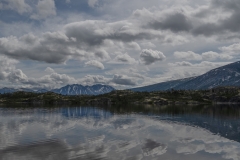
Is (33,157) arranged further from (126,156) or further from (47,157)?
(126,156)

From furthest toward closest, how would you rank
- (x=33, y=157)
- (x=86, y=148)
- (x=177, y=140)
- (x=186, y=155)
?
1. (x=177, y=140)
2. (x=86, y=148)
3. (x=186, y=155)
4. (x=33, y=157)

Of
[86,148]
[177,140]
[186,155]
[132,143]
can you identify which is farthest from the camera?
[177,140]

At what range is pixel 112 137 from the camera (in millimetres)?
69688

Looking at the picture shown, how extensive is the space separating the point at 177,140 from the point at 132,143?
1480 cm

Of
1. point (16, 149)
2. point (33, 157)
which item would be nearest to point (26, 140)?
point (16, 149)

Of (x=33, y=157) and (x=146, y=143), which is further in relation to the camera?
(x=146, y=143)

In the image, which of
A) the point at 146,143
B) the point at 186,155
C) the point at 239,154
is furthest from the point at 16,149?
the point at 239,154

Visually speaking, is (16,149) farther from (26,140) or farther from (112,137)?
(112,137)

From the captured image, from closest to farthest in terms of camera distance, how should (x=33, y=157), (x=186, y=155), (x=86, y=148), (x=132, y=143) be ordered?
(x=33, y=157) → (x=186, y=155) → (x=86, y=148) → (x=132, y=143)

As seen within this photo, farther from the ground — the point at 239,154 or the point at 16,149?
the point at 16,149

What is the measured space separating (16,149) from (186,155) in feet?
128

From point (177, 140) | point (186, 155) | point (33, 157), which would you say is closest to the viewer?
point (33, 157)

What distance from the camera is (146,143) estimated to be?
6122 centimetres

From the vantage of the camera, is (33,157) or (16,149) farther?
(16,149)
